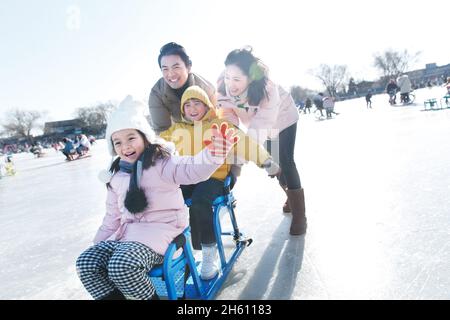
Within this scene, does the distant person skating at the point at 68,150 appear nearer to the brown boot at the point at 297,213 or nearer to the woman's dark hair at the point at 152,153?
the brown boot at the point at 297,213

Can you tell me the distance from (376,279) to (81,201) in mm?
4433

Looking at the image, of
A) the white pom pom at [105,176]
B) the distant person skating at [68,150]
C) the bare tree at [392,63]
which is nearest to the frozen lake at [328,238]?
the white pom pom at [105,176]

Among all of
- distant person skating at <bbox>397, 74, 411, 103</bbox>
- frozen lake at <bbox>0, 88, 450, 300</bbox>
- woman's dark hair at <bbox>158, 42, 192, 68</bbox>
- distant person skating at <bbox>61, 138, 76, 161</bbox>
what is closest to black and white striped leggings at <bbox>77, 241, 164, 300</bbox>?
frozen lake at <bbox>0, 88, 450, 300</bbox>

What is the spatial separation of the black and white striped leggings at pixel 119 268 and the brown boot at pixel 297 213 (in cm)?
121

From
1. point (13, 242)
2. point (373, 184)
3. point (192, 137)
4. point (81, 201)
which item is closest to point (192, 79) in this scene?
point (192, 137)

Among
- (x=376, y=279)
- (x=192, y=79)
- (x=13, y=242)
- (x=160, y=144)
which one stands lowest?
(x=13, y=242)

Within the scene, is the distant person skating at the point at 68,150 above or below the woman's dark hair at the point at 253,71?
below

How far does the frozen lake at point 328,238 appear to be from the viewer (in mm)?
1774

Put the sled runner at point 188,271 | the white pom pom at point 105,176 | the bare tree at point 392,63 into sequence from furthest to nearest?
the bare tree at point 392,63 → the white pom pom at point 105,176 → the sled runner at point 188,271

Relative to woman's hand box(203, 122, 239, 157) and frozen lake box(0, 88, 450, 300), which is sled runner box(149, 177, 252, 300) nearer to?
frozen lake box(0, 88, 450, 300)

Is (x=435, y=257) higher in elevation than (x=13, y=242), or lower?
higher

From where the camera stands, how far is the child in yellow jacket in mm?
1947
